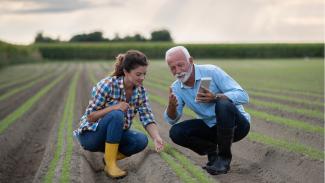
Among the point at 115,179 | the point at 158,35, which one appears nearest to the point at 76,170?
the point at 115,179

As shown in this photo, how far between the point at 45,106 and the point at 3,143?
19.2ft

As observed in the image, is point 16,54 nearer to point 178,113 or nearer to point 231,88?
point 178,113

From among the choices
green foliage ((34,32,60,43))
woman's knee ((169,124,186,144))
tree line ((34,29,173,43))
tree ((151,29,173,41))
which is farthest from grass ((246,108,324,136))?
green foliage ((34,32,60,43))

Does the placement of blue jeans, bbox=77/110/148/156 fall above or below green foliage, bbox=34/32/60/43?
above

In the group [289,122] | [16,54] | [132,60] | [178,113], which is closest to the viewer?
[132,60]

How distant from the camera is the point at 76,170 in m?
6.95

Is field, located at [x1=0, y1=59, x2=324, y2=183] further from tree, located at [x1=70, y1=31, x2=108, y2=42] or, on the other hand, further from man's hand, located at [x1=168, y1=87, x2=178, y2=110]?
tree, located at [x1=70, y1=31, x2=108, y2=42]

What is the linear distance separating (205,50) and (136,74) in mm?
67080

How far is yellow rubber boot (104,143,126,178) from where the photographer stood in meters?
6.77

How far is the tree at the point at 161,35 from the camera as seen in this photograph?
9031 centimetres

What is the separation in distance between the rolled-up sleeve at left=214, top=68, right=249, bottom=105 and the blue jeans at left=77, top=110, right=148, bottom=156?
3.86ft

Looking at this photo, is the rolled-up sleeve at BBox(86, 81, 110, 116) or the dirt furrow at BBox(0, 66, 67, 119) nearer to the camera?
the rolled-up sleeve at BBox(86, 81, 110, 116)

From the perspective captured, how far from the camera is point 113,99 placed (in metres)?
6.71

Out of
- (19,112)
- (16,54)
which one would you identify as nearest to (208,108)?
(19,112)
